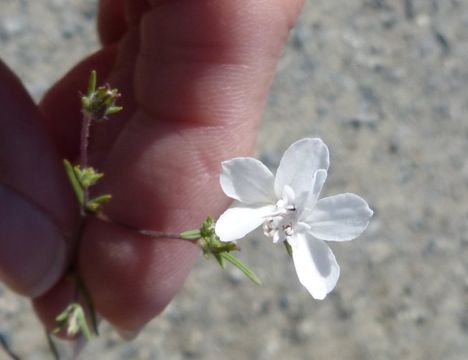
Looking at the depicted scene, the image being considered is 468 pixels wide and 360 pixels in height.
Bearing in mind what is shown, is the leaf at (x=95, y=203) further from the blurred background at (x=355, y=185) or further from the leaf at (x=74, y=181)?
the blurred background at (x=355, y=185)

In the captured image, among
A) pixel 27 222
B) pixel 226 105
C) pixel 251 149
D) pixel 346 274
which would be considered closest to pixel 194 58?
pixel 226 105

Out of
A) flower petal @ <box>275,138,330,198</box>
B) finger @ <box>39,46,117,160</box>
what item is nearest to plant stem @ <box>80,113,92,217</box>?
flower petal @ <box>275,138,330,198</box>

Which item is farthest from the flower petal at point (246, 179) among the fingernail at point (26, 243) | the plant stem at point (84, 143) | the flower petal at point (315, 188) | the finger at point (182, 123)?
the fingernail at point (26, 243)

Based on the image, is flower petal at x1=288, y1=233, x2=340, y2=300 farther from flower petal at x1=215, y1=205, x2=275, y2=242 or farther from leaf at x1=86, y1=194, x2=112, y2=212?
leaf at x1=86, y1=194, x2=112, y2=212

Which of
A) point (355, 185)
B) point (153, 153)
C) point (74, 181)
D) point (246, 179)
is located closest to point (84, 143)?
point (74, 181)

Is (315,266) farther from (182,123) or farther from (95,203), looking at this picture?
(182,123)

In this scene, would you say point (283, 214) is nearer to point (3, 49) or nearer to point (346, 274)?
point (346, 274)
